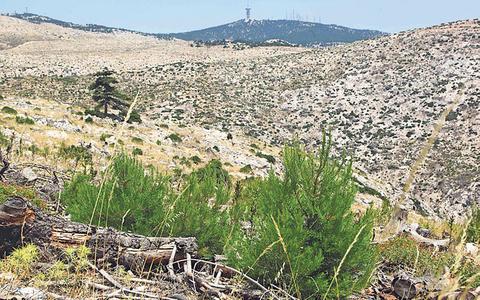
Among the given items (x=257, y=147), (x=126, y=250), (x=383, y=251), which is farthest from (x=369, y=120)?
(x=126, y=250)

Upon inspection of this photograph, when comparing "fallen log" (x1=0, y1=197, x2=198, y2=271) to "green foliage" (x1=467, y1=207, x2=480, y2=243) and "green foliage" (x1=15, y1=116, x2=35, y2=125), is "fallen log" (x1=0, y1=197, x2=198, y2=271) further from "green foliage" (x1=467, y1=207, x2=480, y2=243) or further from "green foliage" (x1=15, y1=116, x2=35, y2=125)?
"green foliage" (x1=15, y1=116, x2=35, y2=125)

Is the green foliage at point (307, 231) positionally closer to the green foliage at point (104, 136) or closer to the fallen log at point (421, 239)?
the fallen log at point (421, 239)

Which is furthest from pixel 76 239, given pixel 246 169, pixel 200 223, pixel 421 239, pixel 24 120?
pixel 24 120

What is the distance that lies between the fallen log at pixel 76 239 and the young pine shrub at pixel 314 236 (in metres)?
0.76

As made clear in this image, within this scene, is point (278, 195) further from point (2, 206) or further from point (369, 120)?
point (369, 120)

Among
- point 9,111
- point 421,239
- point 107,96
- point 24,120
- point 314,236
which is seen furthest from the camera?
point 107,96

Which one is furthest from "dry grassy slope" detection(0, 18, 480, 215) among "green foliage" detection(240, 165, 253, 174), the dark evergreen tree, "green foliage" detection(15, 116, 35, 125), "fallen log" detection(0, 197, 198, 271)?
"fallen log" detection(0, 197, 198, 271)

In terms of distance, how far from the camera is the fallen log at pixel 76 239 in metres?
4.14

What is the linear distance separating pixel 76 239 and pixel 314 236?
237 cm

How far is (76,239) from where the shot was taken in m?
4.48

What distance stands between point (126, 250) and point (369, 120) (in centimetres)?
5119

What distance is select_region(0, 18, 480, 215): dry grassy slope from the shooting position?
4194 cm

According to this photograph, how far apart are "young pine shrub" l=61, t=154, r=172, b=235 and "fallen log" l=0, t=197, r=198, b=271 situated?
81 cm

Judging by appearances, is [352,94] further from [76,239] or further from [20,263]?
[20,263]
